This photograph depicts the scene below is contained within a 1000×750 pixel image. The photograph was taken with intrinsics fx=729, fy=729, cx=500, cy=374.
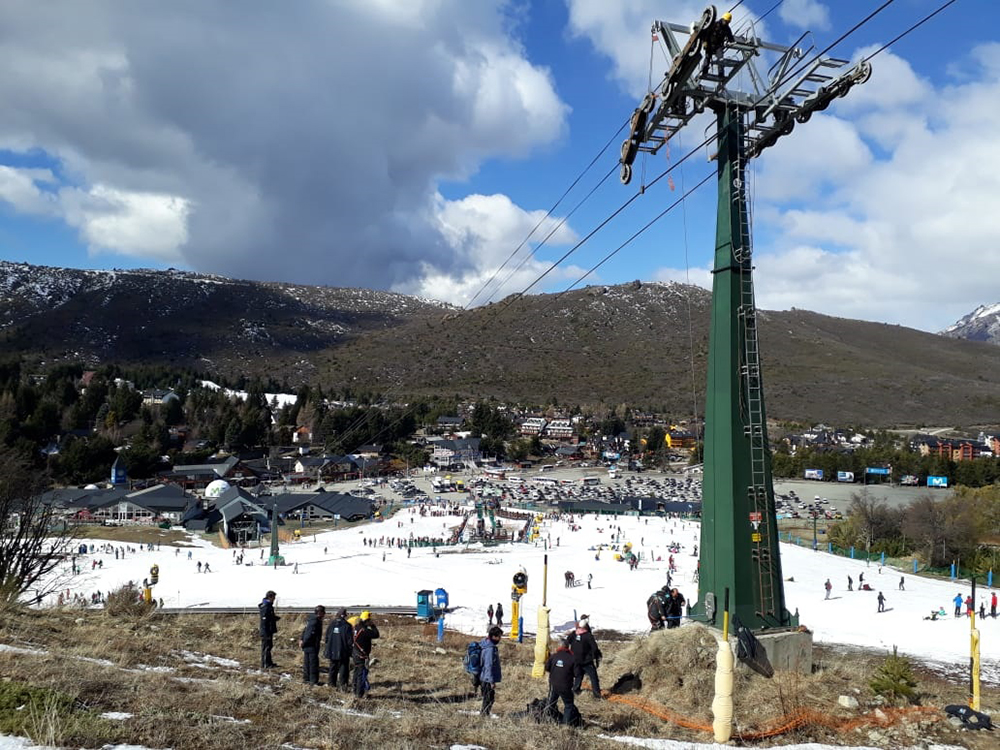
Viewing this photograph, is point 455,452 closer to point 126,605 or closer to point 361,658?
point 126,605

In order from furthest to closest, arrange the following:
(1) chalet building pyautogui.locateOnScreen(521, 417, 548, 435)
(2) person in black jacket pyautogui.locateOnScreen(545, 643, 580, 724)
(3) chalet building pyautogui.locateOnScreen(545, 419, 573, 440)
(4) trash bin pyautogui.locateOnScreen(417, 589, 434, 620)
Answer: (1) chalet building pyautogui.locateOnScreen(521, 417, 548, 435), (3) chalet building pyautogui.locateOnScreen(545, 419, 573, 440), (4) trash bin pyautogui.locateOnScreen(417, 589, 434, 620), (2) person in black jacket pyautogui.locateOnScreen(545, 643, 580, 724)

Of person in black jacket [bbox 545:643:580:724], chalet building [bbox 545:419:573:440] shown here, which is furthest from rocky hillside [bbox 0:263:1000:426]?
person in black jacket [bbox 545:643:580:724]

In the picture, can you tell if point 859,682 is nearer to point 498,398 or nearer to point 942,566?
point 942,566

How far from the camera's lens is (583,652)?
26.3 feet

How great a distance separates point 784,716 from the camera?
7938mm

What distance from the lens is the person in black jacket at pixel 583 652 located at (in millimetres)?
7531

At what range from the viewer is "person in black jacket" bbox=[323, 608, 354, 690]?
27.3 ft

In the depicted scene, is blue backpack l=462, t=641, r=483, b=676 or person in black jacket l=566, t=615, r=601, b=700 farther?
blue backpack l=462, t=641, r=483, b=676

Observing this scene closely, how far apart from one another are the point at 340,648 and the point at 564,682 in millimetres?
2695

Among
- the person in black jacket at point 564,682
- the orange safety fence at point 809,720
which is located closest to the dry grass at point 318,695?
the orange safety fence at point 809,720

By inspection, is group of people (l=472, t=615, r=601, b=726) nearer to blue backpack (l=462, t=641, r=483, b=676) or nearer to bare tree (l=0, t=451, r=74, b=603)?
blue backpack (l=462, t=641, r=483, b=676)

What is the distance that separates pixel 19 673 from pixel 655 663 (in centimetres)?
693

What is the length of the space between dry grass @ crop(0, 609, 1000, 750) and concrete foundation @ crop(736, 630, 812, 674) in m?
0.26

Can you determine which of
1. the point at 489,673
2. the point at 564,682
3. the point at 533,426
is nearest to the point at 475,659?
the point at 489,673
